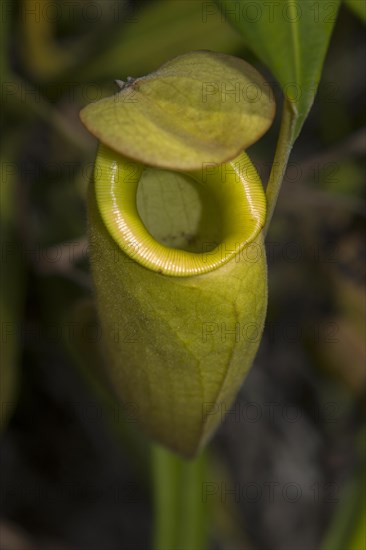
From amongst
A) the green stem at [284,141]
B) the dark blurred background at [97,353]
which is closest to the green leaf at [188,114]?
the green stem at [284,141]

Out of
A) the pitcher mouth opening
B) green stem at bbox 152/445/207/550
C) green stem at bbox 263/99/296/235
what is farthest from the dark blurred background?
green stem at bbox 263/99/296/235

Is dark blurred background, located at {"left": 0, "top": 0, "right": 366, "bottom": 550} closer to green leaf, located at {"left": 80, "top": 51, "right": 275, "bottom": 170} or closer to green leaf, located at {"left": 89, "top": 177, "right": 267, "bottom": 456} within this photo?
green leaf, located at {"left": 89, "top": 177, "right": 267, "bottom": 456}

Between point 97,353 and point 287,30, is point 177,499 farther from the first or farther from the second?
point 287,30

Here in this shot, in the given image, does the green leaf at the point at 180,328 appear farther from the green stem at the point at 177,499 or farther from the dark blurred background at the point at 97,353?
the dark blurred background at the point at 97,353

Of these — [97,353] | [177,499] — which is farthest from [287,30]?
[177,499]

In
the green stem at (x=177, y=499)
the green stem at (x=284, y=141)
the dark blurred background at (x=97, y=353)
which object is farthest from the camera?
the dark blurred background at (x=97, y=353)

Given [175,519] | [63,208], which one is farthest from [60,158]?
[175,519]
